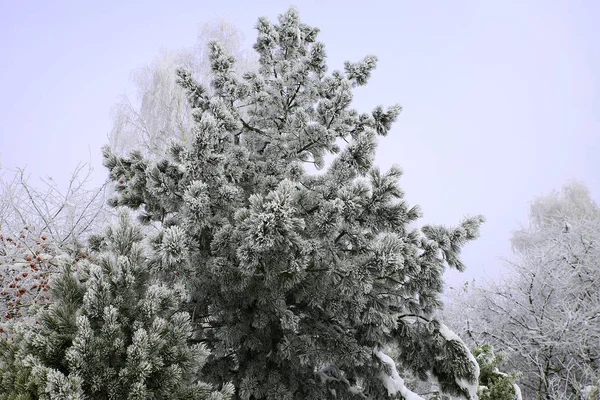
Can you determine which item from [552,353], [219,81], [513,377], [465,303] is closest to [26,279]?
[219,81]

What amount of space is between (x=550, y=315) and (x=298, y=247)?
21.6ft

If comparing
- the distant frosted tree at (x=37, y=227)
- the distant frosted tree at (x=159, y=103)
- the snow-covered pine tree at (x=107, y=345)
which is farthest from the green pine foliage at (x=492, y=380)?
the distant frosted tree at (x=159, y=103)

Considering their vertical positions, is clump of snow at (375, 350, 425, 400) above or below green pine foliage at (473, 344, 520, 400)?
below

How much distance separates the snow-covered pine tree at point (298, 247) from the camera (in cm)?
272

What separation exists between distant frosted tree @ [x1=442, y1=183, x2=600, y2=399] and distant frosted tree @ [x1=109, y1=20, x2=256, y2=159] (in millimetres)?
8500

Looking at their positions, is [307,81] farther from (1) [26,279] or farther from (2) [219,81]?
(1) [26,279]

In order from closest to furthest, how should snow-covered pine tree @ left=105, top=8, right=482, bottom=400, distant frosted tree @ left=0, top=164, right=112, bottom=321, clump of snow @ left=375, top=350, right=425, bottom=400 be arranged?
1. snow-covered pine tree @ left=105, top=8, right=482, bottom=400
2. clump of snow @ left=375, top=350, right=425, bottom=400
3. distant frosted tree @ left=0, top=164, right=112, bottom=321

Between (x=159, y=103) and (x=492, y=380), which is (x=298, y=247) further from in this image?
(x=159, y=103)

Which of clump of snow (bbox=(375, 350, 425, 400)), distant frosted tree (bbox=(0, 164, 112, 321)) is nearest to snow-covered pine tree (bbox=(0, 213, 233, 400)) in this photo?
clump of snow (bbox=(375, 350, 425, 400))

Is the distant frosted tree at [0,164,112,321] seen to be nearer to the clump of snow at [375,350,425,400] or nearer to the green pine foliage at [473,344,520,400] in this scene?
the clump of snow at [375,350,425,400]

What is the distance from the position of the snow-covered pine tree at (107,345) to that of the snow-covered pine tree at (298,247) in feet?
1.32

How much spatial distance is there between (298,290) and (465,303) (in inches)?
296

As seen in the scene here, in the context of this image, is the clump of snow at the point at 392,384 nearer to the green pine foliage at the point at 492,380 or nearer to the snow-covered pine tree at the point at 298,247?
the snow-covered pine tree at the point at 298,247

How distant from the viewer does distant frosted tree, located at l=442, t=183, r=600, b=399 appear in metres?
6.44
